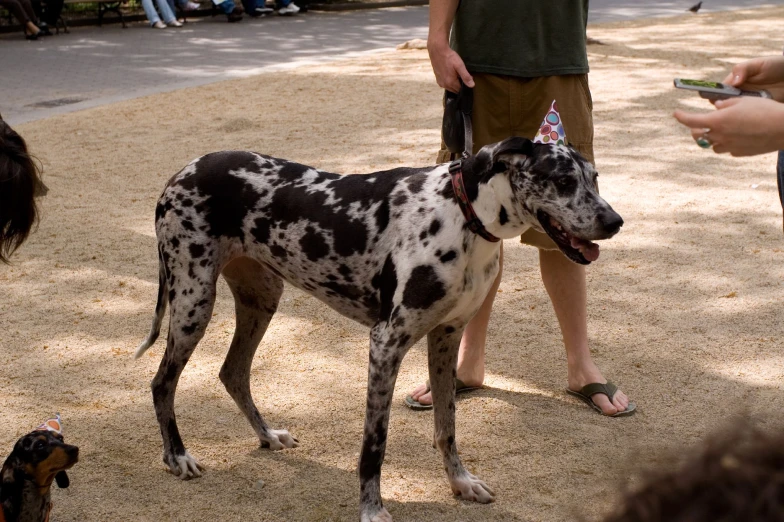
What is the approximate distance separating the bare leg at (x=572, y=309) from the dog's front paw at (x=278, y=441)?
1431 millimetres

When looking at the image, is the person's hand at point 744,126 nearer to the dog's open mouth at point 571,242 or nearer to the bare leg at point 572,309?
the dog's open mouth at point 571,242

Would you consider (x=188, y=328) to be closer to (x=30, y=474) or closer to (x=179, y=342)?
(x=179, y=342)

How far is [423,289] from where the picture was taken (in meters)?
3.32

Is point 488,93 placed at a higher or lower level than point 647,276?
higher

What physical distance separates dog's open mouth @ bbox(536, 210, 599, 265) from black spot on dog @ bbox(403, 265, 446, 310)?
438 millimetres

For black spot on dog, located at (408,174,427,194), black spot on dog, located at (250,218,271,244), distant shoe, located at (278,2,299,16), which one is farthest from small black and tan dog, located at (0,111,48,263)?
distant shoe, located at (278,2,299,16)

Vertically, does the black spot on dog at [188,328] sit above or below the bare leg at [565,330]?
above

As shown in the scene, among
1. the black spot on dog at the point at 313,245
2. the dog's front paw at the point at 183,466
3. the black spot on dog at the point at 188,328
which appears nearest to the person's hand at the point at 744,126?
the black spot on dog at the point at 313,245

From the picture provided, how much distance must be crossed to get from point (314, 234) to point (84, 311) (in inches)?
98.2

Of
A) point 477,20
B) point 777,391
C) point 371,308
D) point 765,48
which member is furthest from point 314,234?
point 765,48

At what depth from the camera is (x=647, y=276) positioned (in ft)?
19.2

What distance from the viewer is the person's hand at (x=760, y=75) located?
2.80 metres

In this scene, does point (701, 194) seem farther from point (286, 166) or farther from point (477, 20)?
point (286, 166)

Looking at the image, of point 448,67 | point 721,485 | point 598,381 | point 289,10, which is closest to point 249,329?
point 448,67
